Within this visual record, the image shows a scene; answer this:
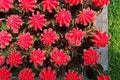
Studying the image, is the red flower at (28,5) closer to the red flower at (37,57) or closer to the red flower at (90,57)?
the red flower at (37,57)

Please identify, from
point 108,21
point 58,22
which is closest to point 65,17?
point 58,22

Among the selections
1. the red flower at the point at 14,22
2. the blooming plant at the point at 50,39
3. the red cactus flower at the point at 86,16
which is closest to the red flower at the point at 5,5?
the blooming plant at the point at 50,39

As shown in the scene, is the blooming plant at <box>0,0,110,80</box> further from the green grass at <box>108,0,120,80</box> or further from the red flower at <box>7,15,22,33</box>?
the green grass at <box>108,0,120,80</box>

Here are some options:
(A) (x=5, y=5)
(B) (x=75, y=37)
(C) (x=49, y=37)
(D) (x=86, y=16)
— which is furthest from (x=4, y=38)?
(D) (x=86, y=16)

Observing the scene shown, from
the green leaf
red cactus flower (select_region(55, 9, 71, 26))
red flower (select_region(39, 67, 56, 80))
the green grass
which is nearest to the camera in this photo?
red flower (select_region(39, 67, 56, 80))

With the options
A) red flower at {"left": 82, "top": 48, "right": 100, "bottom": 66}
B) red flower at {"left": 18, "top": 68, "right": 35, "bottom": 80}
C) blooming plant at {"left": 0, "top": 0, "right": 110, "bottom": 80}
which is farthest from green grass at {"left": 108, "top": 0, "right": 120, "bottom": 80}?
red flower at {"left": 18, "top": 68, "right": 35, "bottom": 80}
